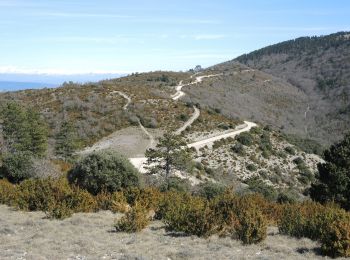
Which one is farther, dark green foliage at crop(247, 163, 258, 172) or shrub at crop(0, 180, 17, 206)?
dark green foliage at crop(247, 163, 258, 172)

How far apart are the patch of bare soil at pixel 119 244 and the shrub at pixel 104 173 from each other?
5518mm

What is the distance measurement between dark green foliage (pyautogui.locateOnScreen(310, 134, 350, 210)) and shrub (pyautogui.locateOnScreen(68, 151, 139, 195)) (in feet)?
31.6

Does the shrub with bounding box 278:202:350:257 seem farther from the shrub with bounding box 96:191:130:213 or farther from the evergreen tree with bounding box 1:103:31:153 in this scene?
the evergreen tree with bounding box 1:103:31:153

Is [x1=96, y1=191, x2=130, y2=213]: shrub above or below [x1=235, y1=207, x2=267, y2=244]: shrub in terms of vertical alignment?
below

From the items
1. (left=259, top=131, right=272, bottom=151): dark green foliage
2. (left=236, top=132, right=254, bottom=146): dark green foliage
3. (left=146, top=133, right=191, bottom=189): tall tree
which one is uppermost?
(left=146, top=133, right=191, bottom=189): tall tree

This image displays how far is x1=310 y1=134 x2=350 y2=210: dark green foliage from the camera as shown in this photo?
71.8 ft

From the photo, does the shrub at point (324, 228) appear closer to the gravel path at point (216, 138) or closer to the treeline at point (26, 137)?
the treeline at point (26, 137)

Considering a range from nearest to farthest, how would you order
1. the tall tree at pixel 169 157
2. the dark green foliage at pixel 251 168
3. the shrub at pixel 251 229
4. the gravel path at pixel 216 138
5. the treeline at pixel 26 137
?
the shrub at pixel 251 229
the tall tree at pixel 169 157
the treeline at pixel 26 137
the dark green foliage at pixel 251 168
the gravel path at pixel 216 138

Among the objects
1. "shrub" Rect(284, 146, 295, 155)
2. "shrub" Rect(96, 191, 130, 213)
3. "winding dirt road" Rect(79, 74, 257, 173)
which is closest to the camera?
"shrub" Rect(96, 191, 130, 213)

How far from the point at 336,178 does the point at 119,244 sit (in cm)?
1561

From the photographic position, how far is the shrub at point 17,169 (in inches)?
842

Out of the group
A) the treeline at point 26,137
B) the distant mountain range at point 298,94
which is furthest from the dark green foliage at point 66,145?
the distant mountain range at point 298,94

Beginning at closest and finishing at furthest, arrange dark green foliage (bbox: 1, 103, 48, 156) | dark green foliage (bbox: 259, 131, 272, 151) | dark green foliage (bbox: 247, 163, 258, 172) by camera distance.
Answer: dark green foliage (bbox: 1, 103, 48, 156) → dark green foliage (bbox: 247, 163, 258, 172) → dark green foliage (bbox: 259, 131, 272, 151)

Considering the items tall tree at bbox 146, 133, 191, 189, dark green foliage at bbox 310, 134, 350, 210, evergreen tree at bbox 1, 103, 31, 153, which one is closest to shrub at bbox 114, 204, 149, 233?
dark green foliage at bbox 310, 134, 350, 210
